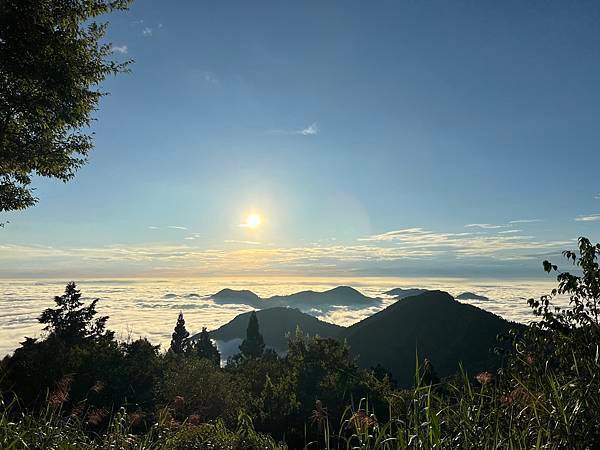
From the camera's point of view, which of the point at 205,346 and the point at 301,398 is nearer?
the point at 301,398

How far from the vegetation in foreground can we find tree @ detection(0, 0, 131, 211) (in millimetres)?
7253

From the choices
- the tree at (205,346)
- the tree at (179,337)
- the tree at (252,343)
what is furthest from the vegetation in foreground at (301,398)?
the tree at (252,343)

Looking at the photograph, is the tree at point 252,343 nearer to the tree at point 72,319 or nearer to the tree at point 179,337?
the tree at point 179,337

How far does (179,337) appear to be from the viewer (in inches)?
4215

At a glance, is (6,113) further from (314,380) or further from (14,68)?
(314,380)

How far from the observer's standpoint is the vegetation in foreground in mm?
5027

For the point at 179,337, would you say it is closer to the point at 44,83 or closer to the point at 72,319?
the point at 72,319

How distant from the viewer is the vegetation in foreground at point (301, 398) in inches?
198

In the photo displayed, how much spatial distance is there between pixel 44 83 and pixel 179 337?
99.2 meters

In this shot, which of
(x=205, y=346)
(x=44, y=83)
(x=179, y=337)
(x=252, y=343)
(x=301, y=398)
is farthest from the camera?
(x=252, y=343)

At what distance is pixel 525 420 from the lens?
17.9 feet

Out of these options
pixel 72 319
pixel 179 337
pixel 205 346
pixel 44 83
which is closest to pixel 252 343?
pixel 205 346

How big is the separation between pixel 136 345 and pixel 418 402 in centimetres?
4492

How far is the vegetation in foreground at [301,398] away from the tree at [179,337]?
138 ft
